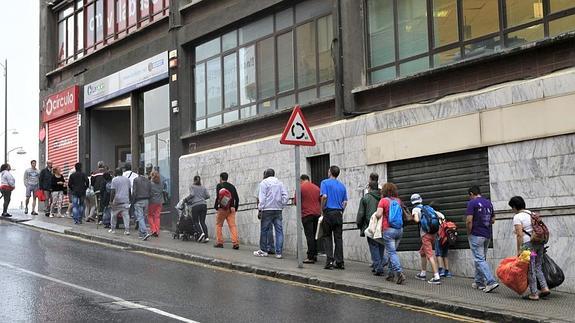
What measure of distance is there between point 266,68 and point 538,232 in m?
9.07

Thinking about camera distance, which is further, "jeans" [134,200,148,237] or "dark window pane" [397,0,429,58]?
"jeans" [134,200,148,237]

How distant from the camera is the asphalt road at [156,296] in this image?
8.34 meters

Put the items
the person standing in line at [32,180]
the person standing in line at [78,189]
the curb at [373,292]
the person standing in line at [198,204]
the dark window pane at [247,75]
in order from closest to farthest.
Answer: the curb at [373,292] < the person standing in line at [198,204] < the dark window pane at [247,75] < the person standing in line at [78,189] < the person standing in line at [32,180]

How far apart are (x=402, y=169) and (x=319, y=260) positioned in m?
2.46

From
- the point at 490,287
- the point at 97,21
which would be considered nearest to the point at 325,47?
the point at 490,287

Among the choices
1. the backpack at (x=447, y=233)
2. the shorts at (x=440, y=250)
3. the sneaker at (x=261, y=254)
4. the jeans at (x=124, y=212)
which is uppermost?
the jeans at (x=124, y=212)

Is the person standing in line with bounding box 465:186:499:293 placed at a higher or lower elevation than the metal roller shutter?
lower

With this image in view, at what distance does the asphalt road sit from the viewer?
8344 millimetres

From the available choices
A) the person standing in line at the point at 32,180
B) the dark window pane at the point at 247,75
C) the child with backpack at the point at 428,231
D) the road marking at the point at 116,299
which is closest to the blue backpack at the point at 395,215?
the child with backpack at the point at 428,231

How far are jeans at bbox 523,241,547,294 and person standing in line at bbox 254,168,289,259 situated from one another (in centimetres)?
545

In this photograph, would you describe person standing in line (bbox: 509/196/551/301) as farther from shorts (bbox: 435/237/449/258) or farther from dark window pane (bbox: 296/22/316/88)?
dark window pane (bbox: 296/22/316/88)

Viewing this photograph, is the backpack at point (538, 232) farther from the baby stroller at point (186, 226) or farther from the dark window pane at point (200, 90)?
the dark window pane at point (200, 90)

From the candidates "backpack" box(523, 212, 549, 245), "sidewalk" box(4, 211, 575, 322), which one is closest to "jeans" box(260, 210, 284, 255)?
"sidewalk" box(4, 211, 575, 322)

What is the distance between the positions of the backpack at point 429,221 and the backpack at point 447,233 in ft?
0.87
